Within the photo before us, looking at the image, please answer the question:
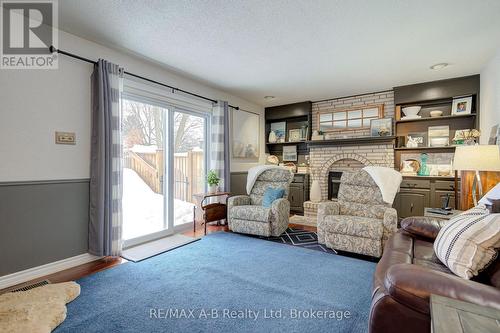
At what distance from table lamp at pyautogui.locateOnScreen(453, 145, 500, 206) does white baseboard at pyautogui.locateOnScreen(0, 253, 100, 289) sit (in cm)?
431

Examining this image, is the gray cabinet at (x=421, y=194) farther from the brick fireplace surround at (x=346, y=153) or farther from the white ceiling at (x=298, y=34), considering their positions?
the white ceiling at (x=298, y=34)

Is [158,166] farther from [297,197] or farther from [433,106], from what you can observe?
[433,106]

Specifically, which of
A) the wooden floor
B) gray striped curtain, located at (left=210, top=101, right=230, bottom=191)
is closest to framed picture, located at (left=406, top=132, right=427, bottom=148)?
gray striped curtain, located at (left=210, top=101, right=230, bottom=191)

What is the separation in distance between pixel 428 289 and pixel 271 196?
119 inches

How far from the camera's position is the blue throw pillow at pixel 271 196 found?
3.95 meters

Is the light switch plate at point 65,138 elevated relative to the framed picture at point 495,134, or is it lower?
lower

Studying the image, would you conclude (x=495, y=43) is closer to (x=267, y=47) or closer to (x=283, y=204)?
(x=267, y=47)

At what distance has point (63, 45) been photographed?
8.46 ft

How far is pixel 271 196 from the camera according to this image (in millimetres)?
3984

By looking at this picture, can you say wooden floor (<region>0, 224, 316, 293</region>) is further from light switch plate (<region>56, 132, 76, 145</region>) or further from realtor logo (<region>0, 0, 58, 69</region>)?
realtor logo (<region>0, 0, 58, 69</region>)

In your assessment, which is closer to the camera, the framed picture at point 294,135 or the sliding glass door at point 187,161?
the sliding glass door at point 187,161

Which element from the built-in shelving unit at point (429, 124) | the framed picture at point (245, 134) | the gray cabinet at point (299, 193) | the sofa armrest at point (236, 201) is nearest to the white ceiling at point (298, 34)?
the built-in shelving unit at point (429, 124)

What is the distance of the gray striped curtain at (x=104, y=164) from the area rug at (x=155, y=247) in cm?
19

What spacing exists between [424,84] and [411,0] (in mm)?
2770
